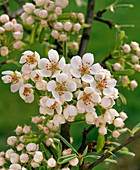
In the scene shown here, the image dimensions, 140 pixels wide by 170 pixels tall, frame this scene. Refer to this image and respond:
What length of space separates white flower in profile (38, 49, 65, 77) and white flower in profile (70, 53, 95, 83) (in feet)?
0.12

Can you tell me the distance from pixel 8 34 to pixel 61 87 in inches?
20.7

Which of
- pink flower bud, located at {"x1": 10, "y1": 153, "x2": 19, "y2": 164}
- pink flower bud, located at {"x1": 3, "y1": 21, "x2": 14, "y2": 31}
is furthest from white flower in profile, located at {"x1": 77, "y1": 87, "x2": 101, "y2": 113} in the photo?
pink flower bud, located at {"x1": 3, "y1": 21, "x2": 14, "y2": 31}

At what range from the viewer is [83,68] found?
2.87ft

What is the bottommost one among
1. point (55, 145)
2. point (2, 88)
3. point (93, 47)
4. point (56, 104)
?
point (2, 88)

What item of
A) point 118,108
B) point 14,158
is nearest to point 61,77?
point 14,158

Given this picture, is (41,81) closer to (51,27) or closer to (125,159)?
(51,27)

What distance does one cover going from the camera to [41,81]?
2.82ft

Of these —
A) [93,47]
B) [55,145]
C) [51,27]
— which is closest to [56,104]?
[55,145]

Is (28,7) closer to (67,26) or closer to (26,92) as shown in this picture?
(67,26)

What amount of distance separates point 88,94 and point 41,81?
15 cm

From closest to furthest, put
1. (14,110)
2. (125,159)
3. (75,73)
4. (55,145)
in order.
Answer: (75,73), (55,145), (125,159), (14,110)

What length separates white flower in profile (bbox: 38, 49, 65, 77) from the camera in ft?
2.79

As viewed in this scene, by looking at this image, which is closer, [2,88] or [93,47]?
[2,88]

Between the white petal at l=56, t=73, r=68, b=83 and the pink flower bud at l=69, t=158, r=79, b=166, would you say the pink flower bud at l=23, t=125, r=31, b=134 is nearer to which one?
the pink flower bud at l=69, t=158, r=79, b=166
